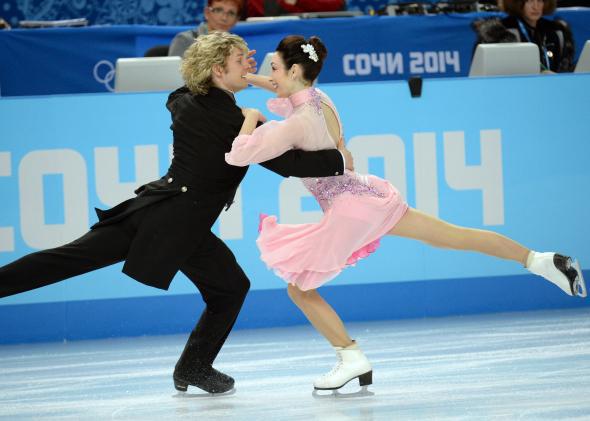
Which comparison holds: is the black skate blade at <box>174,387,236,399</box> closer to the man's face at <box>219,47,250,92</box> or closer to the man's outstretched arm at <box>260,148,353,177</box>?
the man's outstretched arm at <box>260,148,353,177</box>

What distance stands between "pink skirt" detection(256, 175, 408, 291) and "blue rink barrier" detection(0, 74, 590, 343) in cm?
205

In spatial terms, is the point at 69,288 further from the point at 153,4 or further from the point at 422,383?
the point at 153,4

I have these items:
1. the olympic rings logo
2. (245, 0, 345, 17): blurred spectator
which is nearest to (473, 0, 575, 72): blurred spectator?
(245, 0, 345, 17): blurred spectator

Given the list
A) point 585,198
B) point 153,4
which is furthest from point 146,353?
point 153,4

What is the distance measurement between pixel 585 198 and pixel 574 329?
1108 millimetres

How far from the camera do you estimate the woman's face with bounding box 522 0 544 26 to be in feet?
23.0

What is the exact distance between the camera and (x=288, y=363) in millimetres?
4547

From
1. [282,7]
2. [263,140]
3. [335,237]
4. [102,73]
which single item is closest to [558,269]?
[335,237]

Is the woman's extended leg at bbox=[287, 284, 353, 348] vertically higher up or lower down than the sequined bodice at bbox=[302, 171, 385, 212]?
lower down

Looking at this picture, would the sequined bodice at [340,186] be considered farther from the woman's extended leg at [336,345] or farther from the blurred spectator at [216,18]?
the blurred spectator at [216,18]

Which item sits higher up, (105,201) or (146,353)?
(105,201)

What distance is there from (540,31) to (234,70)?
12.6ft

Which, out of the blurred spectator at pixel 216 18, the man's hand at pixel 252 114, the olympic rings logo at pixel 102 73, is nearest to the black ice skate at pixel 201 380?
the man's hand at pixel 252 114

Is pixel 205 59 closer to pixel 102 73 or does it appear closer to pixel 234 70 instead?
pixel 234 70
